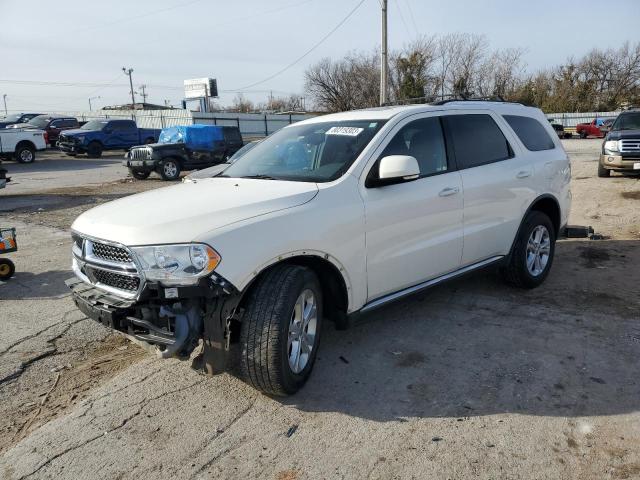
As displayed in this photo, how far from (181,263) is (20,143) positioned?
24.4 meters

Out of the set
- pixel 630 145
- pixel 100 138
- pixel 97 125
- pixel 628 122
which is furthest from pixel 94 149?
pixel 630 145

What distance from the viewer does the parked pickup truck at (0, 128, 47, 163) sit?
23.0m

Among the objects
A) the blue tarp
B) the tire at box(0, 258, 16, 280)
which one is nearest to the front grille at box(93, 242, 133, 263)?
the tire at box(0, 258, 16, 280)

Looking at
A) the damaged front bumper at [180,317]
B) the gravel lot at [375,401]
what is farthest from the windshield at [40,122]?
the damaged front bumper at [180,317]

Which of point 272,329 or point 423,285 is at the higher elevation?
point 272,329

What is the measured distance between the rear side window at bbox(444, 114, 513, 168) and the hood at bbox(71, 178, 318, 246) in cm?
166

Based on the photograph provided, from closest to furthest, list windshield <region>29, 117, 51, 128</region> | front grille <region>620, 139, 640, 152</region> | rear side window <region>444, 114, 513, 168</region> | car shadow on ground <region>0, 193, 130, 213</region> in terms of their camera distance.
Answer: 1. rear side window <region>444, 114, 513, 168</region>
2. car shadow on ground <region>0, 193, 130, 213</region>
3. front grille <region>620, 139, 640, 152</region>
4. windshield <region>29, 117, 51, 128</region>

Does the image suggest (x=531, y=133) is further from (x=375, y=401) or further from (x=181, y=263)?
(x=181, y=263)

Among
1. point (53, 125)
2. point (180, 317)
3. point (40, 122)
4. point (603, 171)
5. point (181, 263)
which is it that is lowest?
point (603, 171)

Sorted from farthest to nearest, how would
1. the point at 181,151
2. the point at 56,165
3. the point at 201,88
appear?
the point at 201,88 → the point at 56,165 → the point at 181,151

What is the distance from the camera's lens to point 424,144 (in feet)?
14.2

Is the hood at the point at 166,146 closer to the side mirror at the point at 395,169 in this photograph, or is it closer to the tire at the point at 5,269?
the tire at the point at 5,269

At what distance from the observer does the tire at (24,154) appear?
23.6 metres

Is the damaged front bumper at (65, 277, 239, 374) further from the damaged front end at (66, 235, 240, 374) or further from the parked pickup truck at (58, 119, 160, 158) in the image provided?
the parked pickup truck at (58, 119, 160, 158)
